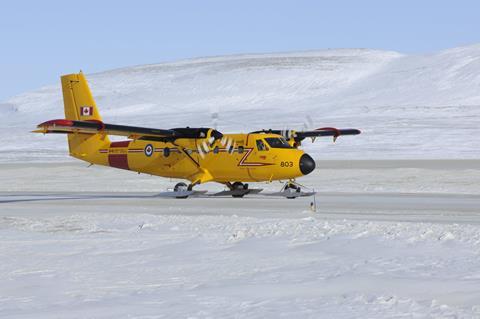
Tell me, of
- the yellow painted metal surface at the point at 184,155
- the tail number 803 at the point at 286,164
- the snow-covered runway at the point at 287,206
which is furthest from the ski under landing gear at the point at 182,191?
the tail number 803 at the point at 286,164

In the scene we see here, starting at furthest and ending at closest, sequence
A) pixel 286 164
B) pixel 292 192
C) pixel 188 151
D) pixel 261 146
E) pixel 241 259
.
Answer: pixel 188 151
pixel 261 146
pixel 292 192
pixel 286 164
pixel 241 259

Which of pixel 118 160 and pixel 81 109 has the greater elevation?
pixel 81 109

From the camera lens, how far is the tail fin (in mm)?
35969

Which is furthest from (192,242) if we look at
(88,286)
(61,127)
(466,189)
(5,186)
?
(5,186)

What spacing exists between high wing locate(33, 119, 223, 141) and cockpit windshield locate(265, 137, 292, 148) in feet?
8.08

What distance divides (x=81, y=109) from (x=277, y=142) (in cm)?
945

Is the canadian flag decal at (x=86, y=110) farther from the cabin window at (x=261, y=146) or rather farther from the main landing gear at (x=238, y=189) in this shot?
the cabin window at (x=261, y=146)

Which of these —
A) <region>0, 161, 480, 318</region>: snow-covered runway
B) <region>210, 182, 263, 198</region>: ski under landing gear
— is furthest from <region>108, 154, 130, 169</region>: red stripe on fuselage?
<region>0, 161, 480, 318</region>: snow-covered runway

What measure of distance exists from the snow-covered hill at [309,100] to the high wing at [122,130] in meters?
36.5

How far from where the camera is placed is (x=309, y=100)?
124 m

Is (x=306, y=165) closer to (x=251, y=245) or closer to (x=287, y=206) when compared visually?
(x=287, y=206)

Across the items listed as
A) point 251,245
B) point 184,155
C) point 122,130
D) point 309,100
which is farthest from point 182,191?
point 309,100

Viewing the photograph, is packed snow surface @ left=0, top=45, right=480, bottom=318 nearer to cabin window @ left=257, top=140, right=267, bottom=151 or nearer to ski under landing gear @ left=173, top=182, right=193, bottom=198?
ski under landing gear @ left=173, top=182, right=193, bottom=198

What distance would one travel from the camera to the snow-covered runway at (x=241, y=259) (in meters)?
10.9
